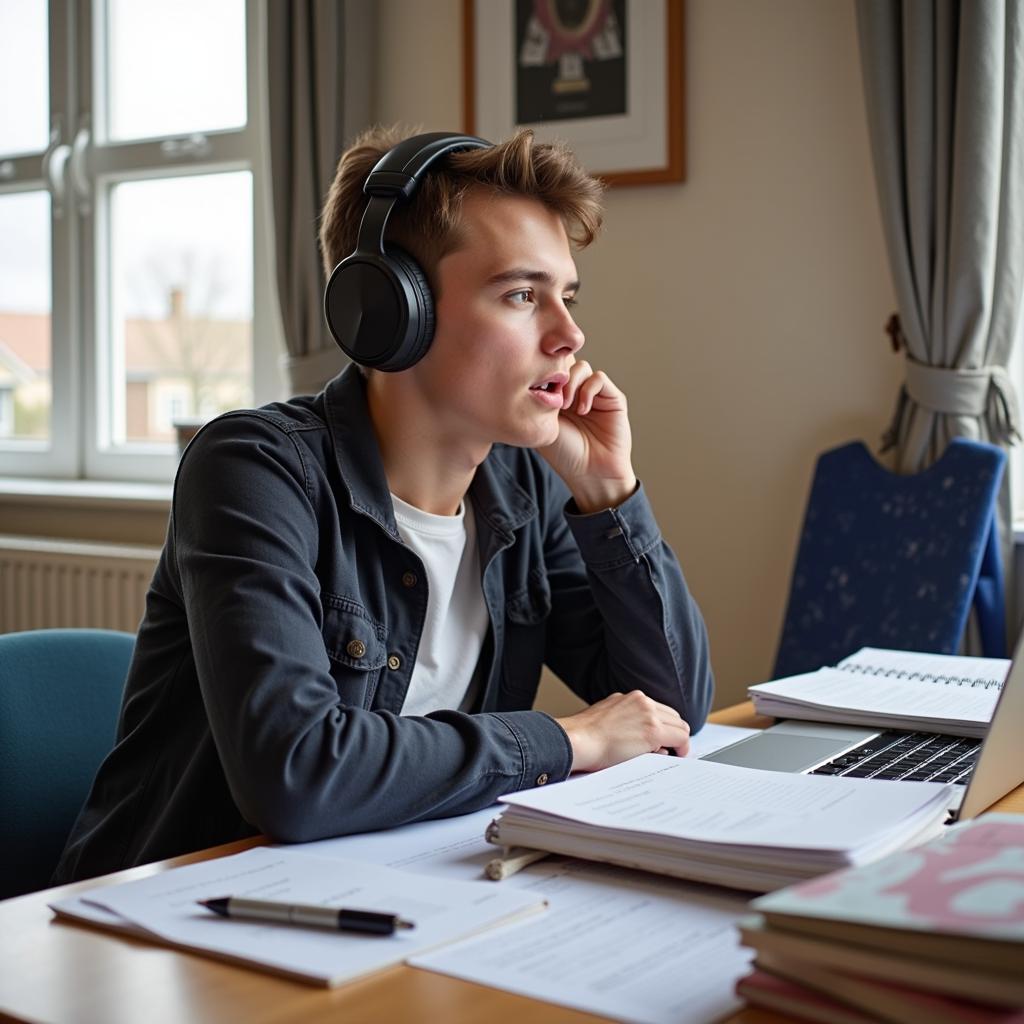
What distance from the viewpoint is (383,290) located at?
4.43ft

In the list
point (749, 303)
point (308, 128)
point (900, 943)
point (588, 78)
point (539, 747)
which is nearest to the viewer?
point (900, 943)

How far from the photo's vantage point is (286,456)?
1292mm

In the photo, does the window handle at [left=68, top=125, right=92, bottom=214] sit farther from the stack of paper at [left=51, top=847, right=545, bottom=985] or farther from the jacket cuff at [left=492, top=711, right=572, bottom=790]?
the stack of paper at [left=51, top=847, right=545, bottom=985]

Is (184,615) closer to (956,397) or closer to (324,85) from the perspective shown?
(956,397)

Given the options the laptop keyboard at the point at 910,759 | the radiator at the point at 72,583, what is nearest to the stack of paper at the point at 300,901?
the laptop keyboard at the point at 910,759

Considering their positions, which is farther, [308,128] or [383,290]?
[308,128]

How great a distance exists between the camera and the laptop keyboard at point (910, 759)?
119cm

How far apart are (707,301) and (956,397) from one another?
1.88 feet

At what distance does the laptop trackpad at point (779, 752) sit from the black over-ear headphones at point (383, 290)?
496mm

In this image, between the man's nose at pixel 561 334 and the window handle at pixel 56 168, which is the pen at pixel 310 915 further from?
the window handle at pixel 56 168

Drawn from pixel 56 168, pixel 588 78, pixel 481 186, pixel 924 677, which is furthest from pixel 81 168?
pixel 924 677

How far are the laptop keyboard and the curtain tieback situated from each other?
3.72 feet

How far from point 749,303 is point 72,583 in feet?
5.99

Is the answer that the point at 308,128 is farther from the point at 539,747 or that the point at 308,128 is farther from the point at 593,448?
the point at 539,747
